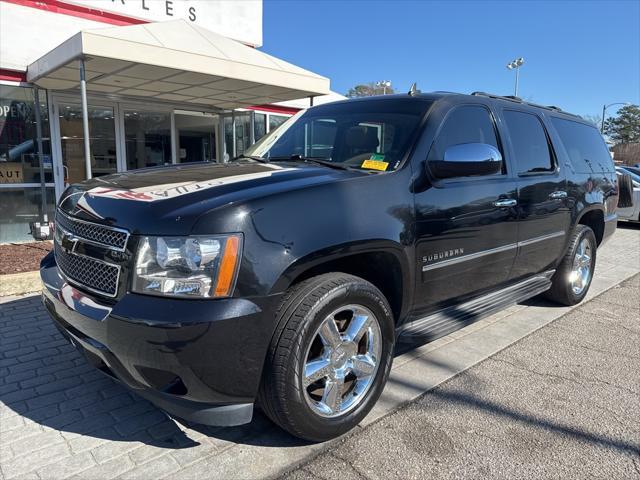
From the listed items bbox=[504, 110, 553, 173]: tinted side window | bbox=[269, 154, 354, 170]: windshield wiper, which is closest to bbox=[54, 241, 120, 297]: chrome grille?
bbox=[269, 154, 354, 170]: windshield wiper

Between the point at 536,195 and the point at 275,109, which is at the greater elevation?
the point at 275,109

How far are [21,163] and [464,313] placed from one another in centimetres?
817

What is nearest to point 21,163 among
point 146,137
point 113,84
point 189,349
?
point 113,84

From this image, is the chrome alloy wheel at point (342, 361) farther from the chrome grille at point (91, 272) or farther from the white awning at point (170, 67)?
the white awning at point (170, 67)

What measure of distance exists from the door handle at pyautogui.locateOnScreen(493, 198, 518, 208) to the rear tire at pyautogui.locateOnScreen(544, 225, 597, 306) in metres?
1.52

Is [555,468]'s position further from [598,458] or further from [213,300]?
[213,300]

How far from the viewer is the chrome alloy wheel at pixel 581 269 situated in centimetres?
506

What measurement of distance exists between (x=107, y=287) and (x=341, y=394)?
4.44 ft

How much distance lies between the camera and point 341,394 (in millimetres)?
2707

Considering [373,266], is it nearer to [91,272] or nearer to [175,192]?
[175,192]

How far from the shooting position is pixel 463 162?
120 inches

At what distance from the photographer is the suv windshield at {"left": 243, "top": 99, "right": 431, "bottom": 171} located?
3.19 meters

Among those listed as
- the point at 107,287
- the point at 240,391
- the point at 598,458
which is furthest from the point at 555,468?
the point at 107,287

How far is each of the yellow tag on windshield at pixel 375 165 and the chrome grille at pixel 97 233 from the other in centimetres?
151
